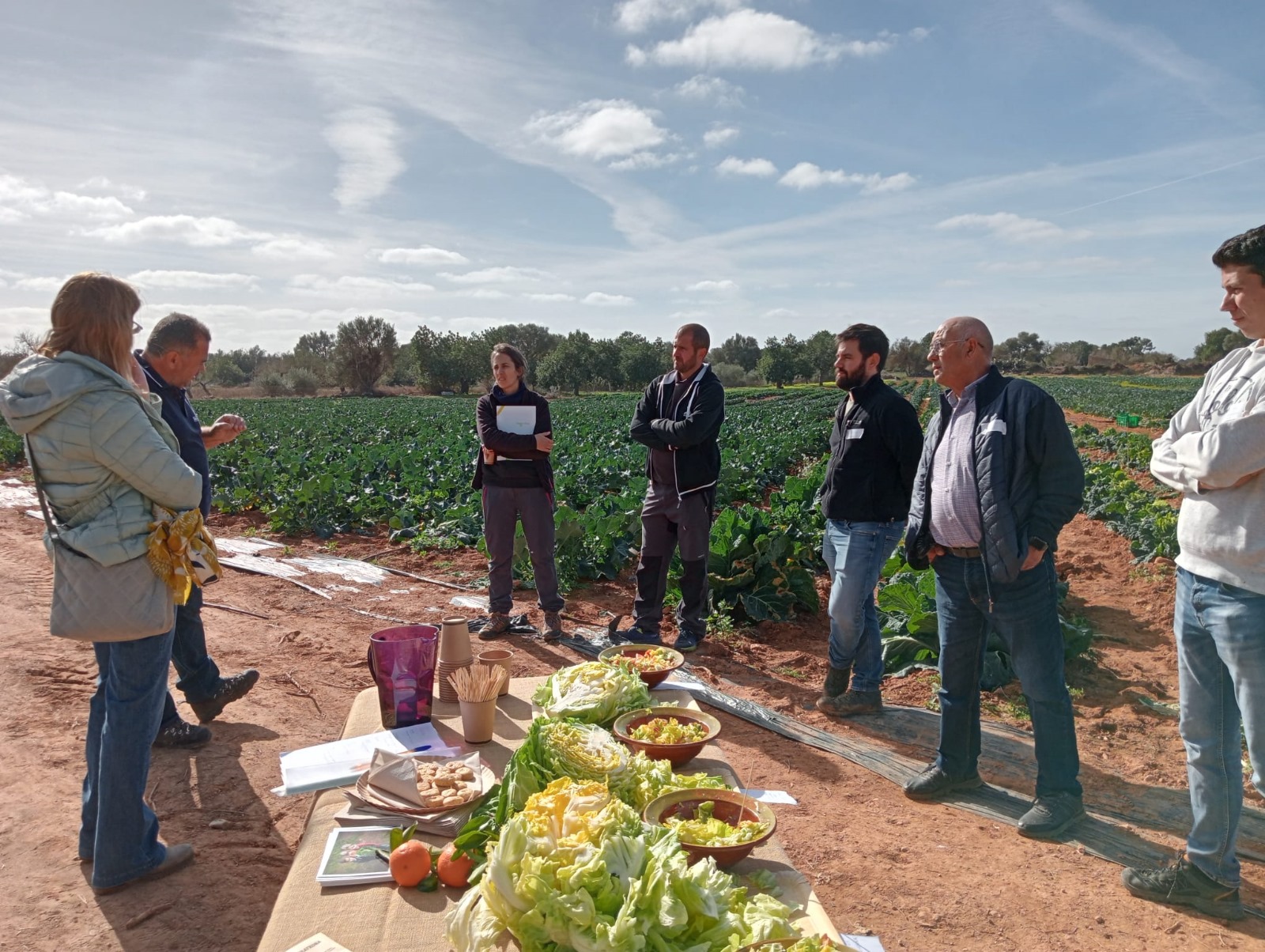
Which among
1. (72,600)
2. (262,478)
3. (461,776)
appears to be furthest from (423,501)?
(461,776)

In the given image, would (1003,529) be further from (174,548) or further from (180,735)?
(180,735)

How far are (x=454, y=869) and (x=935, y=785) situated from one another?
3.05 metres

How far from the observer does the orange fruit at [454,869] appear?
6.37 feet

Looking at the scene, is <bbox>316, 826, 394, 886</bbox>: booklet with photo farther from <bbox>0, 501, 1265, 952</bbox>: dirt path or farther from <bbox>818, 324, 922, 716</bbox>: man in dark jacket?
<bbox>818, 324, 922, 716</bbox>: man in dark jacket

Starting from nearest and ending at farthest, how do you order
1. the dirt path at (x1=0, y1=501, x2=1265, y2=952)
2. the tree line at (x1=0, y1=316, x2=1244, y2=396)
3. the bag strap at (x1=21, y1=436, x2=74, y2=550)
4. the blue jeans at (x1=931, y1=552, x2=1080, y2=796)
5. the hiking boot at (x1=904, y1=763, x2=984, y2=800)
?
1. the bag strap at (x1=21, y1=436, x2=74, y2=550)
2. the dirt path at (x1=0, y1=501, x2=1265, y2=952)
3. the blue jeans at (x1=931, y1=552, x2=1080, y2=796)
4. the hiking boot at (x1=904, y1=763, x2=984, y2=800)
5. the tree line at (x1=0, y1=316, x2=1244, y2=396)

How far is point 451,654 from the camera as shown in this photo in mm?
3133

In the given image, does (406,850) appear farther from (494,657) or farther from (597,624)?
(597,624)

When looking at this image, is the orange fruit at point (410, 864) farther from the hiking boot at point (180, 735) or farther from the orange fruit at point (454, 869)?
the hiking boot at point (180, 735)

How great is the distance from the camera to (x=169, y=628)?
3.04m

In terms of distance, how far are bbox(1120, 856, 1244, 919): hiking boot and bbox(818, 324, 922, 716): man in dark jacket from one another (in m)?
2.01

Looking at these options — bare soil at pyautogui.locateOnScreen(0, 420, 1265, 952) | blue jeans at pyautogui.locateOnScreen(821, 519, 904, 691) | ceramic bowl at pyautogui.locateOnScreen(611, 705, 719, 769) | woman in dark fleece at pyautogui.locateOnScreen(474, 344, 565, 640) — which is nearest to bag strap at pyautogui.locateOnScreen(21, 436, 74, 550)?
bare soil at pyautogui.locateOnScreen(0, 420, 1265, 952)

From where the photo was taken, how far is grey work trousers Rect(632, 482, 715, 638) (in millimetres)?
5902

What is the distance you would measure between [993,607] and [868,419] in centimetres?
153

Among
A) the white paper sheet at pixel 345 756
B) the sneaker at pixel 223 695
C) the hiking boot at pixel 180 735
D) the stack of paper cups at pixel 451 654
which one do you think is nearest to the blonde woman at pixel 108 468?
the white paper sheet at pixel 345 756
